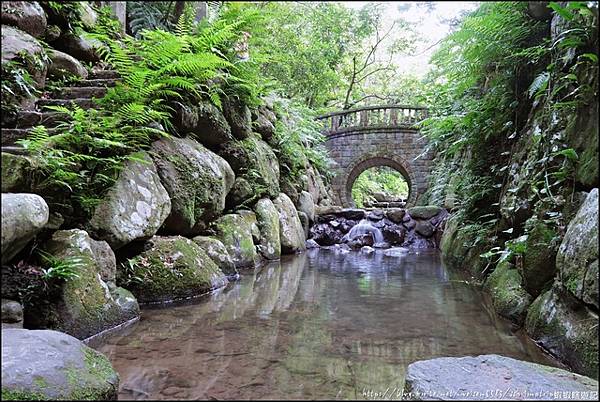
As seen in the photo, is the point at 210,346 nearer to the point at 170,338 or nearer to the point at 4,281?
the point at 170,338

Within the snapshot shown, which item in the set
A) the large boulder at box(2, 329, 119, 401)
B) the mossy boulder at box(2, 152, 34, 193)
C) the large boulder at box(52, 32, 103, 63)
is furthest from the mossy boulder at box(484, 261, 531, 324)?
the large boulder at box(52, 32, 103, 63)

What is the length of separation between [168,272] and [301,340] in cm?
184

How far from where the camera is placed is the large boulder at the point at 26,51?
13.4 feet

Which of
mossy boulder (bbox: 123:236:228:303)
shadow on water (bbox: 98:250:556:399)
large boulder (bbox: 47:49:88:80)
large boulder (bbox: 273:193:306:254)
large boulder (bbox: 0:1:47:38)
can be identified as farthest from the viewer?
large boulder (bbox: 273:193:306:254)

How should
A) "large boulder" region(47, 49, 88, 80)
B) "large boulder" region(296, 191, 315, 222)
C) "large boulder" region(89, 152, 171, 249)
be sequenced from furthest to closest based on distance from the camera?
"large boulder" region(296, 191, 315, 222) → "large boulder" region(47, 49, 88, 80) → "large boulder" region(89, 152, 171, 249)

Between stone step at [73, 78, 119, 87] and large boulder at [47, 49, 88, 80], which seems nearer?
large boulder at [47, 49, 88, 80]

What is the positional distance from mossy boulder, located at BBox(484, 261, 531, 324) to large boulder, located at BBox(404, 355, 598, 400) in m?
1.42

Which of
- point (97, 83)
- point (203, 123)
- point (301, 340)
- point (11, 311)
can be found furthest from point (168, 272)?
point (97, 83)

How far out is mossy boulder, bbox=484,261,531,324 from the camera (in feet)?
11.4

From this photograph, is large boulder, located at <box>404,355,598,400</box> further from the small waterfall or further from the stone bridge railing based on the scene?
the stone bridge railing

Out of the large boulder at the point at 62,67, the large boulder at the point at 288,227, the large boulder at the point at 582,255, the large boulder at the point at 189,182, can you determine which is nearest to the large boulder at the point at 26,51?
the large boulder at the point at 62,67

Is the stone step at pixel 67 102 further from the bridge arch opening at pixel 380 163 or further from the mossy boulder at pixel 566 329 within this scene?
the bridge arch opening at pixel 380 163

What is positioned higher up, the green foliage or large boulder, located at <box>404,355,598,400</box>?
the green foliage

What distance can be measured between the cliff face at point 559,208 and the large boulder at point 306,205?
5684 mm
